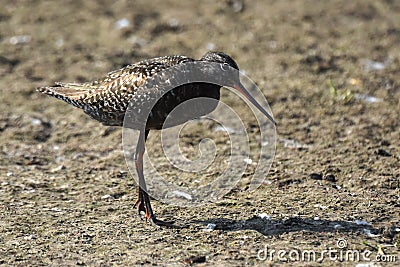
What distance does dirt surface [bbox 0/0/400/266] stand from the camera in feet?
17.7

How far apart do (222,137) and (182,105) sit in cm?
180

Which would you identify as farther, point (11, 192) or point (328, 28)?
point (328, 28)

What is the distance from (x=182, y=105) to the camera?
5.81m

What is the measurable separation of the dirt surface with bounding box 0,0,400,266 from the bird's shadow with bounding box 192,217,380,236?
0.6 inches

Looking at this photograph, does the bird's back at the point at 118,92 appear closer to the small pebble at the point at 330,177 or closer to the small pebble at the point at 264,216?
the small pebble at the point at 264,216

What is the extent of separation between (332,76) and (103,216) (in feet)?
13.5

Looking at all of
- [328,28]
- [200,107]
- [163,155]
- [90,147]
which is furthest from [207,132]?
[328,28]

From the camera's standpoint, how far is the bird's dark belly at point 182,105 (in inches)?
227

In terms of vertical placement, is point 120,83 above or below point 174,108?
above

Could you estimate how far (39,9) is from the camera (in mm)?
10797

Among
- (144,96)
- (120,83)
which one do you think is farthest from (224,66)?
(120,83)

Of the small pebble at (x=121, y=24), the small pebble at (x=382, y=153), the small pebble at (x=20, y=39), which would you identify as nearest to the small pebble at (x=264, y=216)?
the small pebble at (x=382, y=153)

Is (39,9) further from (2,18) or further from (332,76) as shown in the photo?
(332,76)

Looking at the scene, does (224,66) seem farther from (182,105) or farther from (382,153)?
(382,153)
